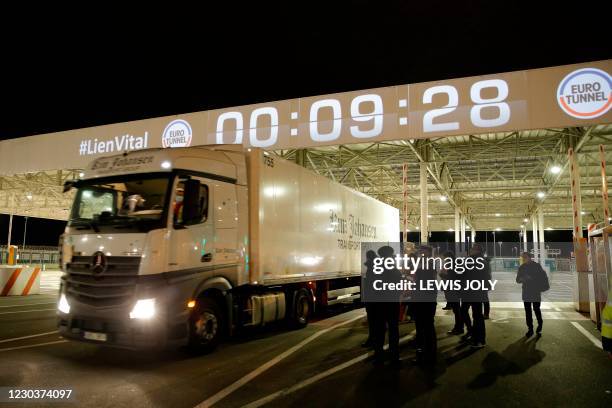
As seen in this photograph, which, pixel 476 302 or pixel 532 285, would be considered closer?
pixel 476 302

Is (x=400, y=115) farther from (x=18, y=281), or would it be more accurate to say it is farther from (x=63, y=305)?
(x=18, y=281)

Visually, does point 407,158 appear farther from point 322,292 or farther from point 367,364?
point 367,364

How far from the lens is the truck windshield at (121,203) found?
655 centimetres

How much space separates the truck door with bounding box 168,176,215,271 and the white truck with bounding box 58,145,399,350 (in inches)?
0.6

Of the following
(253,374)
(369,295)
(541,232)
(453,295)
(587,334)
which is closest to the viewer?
(253,374)

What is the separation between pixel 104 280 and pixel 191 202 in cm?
163

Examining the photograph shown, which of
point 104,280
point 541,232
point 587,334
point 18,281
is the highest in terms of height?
point 541,232

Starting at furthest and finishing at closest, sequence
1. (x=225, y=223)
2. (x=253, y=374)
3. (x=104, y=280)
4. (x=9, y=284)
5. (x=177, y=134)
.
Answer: (x=9, y=284)
(x=177, y=134)
(x=225, y=223)
(x=104, y=280)
(x=253, y=374)

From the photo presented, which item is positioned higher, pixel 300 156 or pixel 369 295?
pixel 300 156

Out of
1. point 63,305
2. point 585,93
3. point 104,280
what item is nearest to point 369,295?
point 104,280

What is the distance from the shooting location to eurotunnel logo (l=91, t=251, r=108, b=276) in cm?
646

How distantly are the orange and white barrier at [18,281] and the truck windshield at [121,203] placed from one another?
11934 mm

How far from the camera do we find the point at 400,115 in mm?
13047

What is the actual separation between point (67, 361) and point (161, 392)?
2.32 meters
